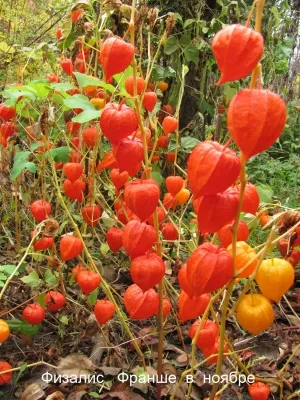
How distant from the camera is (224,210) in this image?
86 cm

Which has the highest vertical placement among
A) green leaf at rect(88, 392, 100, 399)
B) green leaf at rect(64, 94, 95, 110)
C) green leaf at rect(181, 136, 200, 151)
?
green leaf at rect(64, 94, 95, 110)

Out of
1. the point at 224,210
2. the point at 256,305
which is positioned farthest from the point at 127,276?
the point at 224,210

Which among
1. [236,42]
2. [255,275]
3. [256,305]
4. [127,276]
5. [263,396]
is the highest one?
[236,42]

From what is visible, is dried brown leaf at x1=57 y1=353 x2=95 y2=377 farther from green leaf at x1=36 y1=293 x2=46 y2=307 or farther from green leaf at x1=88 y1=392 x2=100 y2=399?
green leaf at x1=36 y1=293 x2=46 y2=307

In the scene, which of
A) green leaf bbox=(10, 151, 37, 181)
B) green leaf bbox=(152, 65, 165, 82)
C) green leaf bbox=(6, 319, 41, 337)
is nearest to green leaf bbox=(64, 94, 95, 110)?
green leaf bbox=(10, 151, 37, 181)

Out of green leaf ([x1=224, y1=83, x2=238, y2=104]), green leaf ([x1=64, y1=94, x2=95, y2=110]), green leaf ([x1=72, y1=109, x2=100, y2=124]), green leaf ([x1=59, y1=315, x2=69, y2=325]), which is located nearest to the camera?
green leaf ([x1=72, y1=109, x2=100, y2=124])

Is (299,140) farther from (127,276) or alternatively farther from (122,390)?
(122,390)

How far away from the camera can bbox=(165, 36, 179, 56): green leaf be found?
3.12 m

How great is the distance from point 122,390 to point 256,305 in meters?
0.76

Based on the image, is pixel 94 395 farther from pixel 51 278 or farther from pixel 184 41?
pixel 184 41

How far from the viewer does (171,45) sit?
10.3ft

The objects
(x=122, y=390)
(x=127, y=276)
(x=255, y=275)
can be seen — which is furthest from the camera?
(x=127, y=276)

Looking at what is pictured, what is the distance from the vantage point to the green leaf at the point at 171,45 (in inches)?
123

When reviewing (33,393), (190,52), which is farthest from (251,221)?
(190,52)
